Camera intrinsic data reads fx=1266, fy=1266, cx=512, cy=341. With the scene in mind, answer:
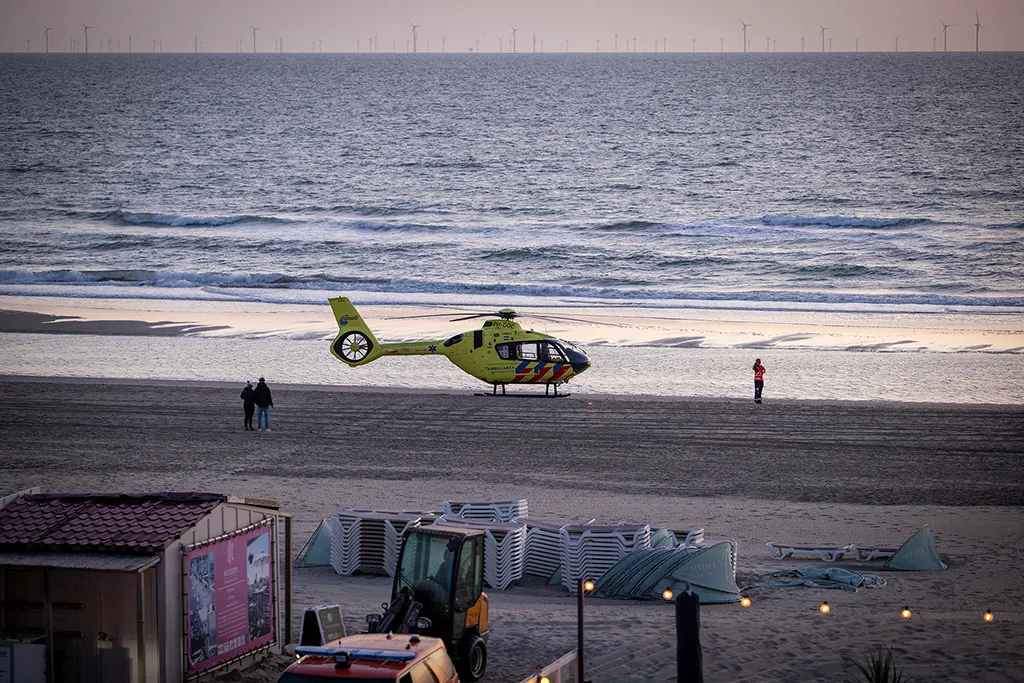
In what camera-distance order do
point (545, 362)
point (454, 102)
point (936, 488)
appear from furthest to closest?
point (454, 102) < point (545, 362) < point (936, 488)

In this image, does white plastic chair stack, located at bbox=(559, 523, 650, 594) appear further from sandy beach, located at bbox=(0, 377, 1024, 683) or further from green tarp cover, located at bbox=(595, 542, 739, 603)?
sandy beach, located at bbox=(0, 377, 1024, 683)

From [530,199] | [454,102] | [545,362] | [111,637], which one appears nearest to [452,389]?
[545,362]

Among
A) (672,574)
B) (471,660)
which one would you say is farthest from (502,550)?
(471,660)

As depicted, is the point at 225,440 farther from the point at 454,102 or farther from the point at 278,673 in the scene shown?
the point at 454,102

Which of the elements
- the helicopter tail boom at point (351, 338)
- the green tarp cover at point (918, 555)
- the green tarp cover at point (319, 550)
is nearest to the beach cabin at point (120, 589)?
the green tarp cover at point (319, 550)

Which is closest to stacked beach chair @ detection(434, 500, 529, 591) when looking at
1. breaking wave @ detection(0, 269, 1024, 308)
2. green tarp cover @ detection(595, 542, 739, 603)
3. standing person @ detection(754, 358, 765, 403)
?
green tarp cover @ detection(595, 542, 739, 603)

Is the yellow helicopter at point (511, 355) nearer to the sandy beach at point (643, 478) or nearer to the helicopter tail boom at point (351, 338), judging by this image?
the sandy beach at point (643, 478)

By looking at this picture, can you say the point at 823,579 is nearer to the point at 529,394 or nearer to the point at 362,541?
the point at 362,541
